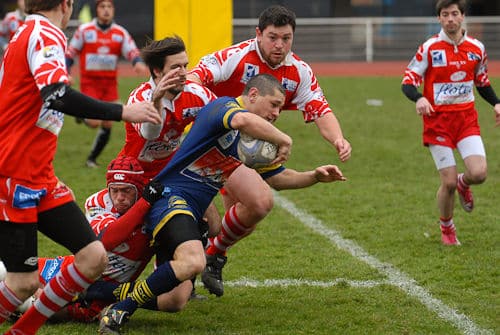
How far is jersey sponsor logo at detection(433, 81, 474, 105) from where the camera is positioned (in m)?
8.23

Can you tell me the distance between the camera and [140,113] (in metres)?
4.68

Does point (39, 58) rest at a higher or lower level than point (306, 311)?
higher

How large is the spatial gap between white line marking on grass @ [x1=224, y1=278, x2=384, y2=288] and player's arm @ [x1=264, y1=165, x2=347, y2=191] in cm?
76

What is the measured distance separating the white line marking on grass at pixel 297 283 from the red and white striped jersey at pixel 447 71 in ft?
6.70

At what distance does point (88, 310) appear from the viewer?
19.4 ft

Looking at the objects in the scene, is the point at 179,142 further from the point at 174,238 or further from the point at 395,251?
the point at 395,251

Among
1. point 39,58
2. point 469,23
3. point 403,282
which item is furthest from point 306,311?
point 469,23

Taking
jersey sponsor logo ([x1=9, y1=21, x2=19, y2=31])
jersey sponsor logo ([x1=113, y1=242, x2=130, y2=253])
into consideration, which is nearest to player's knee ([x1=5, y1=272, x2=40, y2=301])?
jersey sponsor logo ([x1=113, y1=242, x2=130, y2=253])

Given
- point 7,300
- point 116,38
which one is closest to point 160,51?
point 7,300

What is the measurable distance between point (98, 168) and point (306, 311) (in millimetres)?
6434

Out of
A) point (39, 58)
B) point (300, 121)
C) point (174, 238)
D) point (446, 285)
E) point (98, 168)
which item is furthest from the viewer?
point (300, 121)

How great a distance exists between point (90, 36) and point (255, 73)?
259 inches

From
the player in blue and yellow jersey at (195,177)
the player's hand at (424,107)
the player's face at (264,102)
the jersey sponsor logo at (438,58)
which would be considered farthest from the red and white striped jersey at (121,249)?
the jersey sponsor logo at (438,58)

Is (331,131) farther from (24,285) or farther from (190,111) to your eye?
(24,285)
